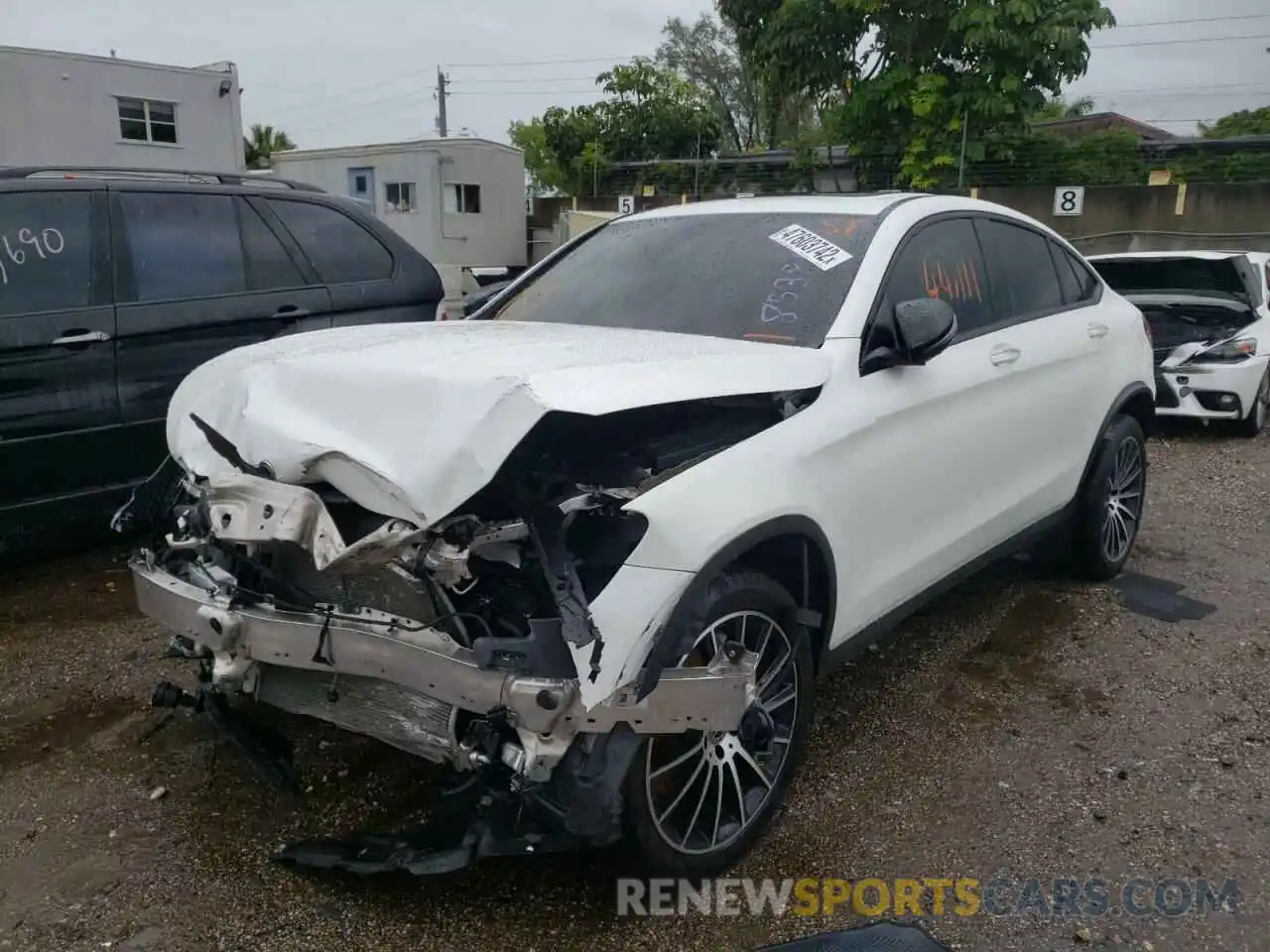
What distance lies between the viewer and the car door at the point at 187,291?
4.94m

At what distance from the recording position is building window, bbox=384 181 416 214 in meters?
20.6

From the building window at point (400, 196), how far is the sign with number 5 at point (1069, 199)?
11.4 meters

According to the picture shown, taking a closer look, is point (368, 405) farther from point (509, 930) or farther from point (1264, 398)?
point (1264, 398)

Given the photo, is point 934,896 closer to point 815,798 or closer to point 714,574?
point 815,798

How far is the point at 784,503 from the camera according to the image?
2.92 m

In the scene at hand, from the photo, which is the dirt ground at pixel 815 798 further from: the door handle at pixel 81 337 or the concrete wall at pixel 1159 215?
the concrete wall at pixel 1159 215

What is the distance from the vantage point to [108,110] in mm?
18547

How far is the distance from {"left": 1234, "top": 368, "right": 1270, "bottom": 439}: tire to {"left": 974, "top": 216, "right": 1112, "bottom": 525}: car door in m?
5.03

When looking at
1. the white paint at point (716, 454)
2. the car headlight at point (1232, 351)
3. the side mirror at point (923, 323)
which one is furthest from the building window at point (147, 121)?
the side mirror at point (923, 323)

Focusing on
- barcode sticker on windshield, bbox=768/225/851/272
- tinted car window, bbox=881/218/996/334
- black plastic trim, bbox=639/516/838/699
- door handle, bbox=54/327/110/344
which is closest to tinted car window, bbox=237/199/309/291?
door handle, bbox=54/327/110/344

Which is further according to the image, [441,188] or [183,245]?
[441,188]

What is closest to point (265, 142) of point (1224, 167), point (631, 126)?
point (631, 126)

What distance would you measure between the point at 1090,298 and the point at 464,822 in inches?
152

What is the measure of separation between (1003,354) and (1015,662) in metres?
1.27
